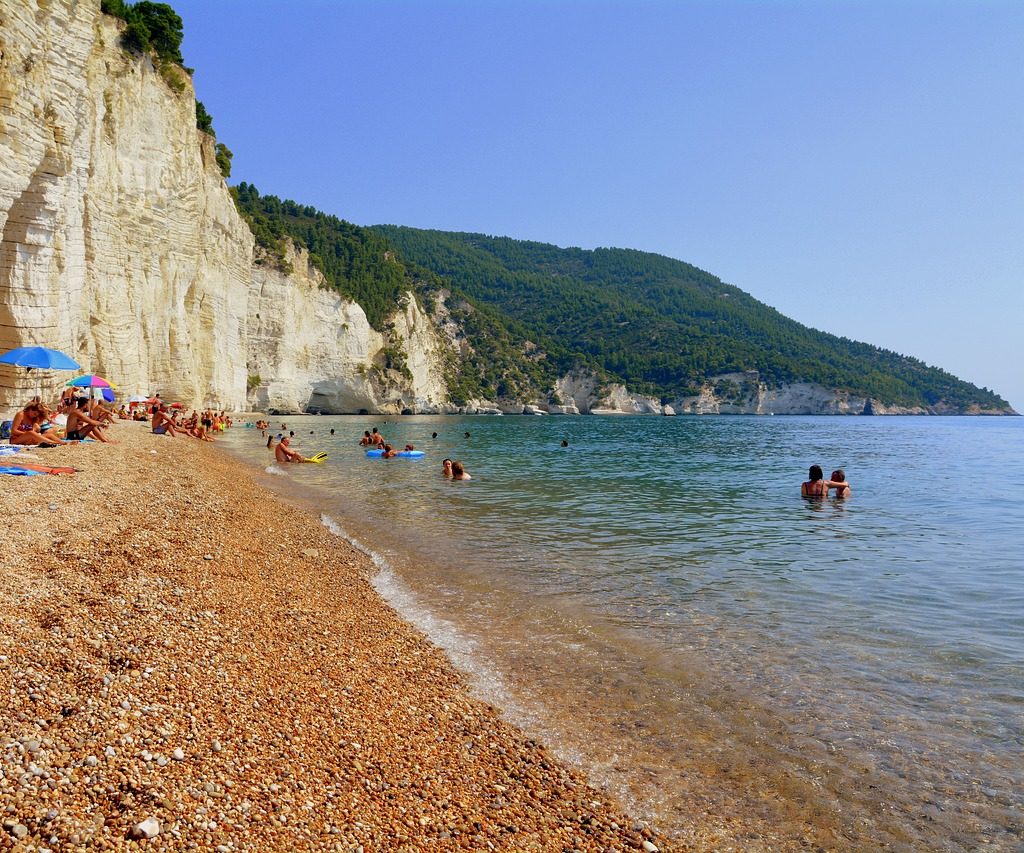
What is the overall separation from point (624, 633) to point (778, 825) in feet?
10.2

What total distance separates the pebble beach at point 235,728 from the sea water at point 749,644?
2.09 ft

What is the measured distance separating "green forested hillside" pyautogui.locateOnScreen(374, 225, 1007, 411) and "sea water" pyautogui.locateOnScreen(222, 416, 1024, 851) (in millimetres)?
104776

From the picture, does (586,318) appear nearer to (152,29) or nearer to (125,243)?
(152,29)

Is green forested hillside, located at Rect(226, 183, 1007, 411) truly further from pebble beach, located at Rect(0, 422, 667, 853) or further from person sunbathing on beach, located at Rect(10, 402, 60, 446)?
pebble beach, located at Rect(0, 422, 667, 853)

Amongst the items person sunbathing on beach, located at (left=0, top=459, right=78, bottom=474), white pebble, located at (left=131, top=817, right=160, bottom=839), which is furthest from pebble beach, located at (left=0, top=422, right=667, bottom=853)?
person sunbathing on beach, located at (left=0, top=459, right=78, bottom=474)

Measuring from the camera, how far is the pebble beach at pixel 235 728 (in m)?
2.72

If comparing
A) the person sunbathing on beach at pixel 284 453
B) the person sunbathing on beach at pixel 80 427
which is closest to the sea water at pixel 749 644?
the person sunbathing on beach at pixel 80 427

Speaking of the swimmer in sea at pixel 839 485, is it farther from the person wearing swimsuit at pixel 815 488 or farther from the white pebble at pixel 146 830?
the white pebble at pixel 146 830

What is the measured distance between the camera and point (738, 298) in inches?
6599

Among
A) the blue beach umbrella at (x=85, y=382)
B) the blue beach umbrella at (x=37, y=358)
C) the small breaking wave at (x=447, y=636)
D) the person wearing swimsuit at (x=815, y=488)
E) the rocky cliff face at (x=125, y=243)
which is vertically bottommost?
the small breaking wave at (x=447, y=636)

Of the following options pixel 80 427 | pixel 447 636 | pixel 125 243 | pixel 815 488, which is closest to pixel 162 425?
pixel 80 427

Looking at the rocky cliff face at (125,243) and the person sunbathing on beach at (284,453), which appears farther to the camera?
the person sunbathing on beach at (284,453)

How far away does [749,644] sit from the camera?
648cm

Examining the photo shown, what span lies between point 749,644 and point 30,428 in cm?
Result: 1666
